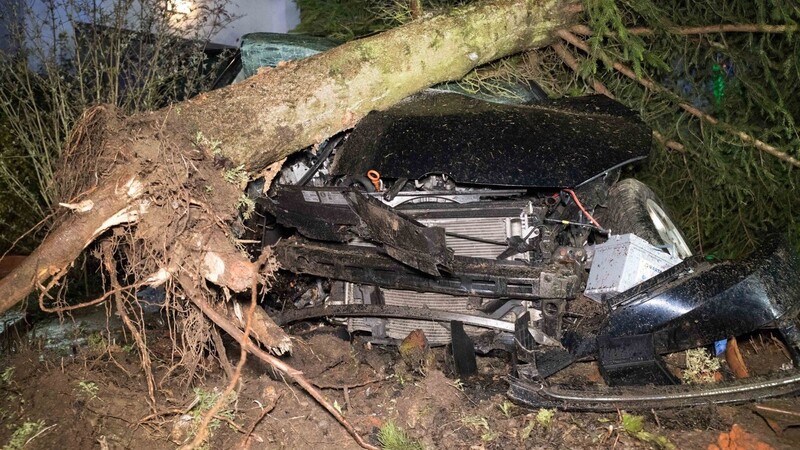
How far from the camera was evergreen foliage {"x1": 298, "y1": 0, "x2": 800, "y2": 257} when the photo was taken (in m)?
4.99

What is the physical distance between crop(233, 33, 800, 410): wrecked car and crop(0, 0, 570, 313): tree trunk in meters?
0.28

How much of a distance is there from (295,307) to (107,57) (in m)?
3.90

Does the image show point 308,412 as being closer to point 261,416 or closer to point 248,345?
point 261,416

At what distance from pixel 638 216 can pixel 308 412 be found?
2.36 metres

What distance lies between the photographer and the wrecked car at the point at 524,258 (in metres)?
3.50

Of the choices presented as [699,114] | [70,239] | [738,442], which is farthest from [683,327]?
[70,239]

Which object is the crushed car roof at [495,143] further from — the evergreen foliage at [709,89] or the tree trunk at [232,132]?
the evergreen foliage at [709,89]

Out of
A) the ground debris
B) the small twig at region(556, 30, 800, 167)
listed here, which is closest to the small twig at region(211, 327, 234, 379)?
the ground debris

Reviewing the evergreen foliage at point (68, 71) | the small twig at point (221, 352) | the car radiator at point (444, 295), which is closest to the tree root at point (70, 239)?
the small twig at point (221, 352)

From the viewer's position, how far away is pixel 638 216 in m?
4.21

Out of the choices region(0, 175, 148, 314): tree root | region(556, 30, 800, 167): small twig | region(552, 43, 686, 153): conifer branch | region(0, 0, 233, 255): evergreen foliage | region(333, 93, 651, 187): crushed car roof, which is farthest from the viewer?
region(0, 0, 233, 255): evergreen foliage

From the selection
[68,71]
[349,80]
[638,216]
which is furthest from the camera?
[68,71]

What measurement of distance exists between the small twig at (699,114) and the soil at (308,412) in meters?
2.25

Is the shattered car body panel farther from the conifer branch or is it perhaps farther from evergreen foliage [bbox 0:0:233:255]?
evergreen foliage [bbox 0:0:233:255]
